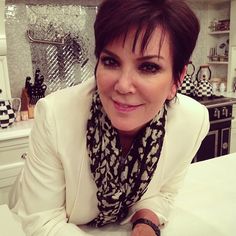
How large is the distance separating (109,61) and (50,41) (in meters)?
1.89

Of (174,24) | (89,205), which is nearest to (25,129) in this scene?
(89,205)

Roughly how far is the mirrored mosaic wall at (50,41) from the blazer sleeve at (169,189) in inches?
67.9

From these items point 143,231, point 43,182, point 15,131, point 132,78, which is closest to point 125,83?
point 132,78

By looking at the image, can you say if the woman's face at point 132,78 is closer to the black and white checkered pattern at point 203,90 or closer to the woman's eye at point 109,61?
the woman's eye at point 109,61

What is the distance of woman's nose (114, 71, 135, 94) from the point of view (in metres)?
0.78

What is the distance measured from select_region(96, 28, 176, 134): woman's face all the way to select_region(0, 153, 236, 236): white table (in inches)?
16.9

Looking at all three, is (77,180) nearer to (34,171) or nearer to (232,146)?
(34,171)

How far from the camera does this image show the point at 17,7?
2.39 meters

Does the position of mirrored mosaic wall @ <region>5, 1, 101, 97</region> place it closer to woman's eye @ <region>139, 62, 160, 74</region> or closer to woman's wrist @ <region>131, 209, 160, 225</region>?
woman's wrist @ <region>131, 209, 160, 225</region>

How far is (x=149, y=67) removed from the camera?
796mm

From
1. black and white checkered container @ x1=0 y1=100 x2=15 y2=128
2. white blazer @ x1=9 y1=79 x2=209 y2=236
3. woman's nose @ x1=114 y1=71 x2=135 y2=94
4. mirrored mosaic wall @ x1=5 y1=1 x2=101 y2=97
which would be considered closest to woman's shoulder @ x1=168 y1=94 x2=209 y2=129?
white blazer @ x1=9 y1=79 x2=209 y2=236

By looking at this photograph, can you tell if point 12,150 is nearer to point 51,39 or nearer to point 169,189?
point 51,39

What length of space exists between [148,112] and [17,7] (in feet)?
6.40

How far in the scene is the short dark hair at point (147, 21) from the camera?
77 cm
